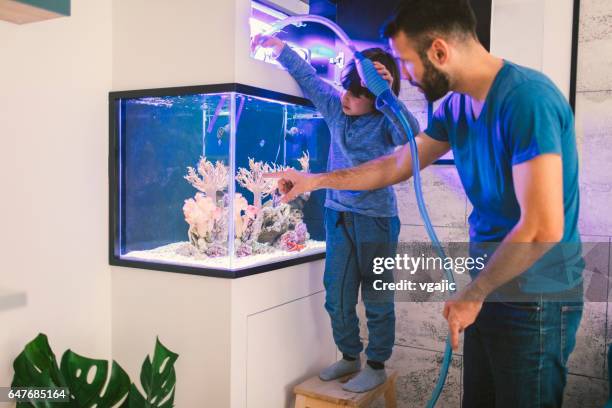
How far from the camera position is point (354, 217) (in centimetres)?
208

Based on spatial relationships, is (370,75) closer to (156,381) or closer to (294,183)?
(294,183)

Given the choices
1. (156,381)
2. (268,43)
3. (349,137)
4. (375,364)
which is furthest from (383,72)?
(156,381)

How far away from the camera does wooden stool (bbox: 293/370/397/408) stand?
206cm

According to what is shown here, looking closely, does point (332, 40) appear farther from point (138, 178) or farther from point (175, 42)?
point (138, 178)

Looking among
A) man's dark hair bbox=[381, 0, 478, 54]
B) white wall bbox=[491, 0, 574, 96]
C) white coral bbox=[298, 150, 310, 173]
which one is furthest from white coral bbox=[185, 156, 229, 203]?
white wall bbox=[491, 0, 574, 96]

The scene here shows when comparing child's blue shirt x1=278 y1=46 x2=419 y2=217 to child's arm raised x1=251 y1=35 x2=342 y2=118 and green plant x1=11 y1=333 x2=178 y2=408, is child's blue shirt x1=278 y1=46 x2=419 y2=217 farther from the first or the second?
green plant x1=11 y1=333 x2=178 y2=408

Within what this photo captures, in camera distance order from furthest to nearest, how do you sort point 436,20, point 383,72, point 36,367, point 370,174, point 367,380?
point 367,380 → point 370,174 → point 383,72 → point 36,367 → point 436,20

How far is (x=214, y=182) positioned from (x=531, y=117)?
1.01m

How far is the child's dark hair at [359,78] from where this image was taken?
1875mm

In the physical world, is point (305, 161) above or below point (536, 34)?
below

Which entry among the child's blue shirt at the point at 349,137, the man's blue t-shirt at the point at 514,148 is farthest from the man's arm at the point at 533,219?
the child's blue shirt at the point at 349,137

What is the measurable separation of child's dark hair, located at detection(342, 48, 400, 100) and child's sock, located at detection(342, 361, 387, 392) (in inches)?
40.1

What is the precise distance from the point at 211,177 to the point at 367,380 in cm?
96

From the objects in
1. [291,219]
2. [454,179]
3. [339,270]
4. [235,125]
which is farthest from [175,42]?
[454,179]
